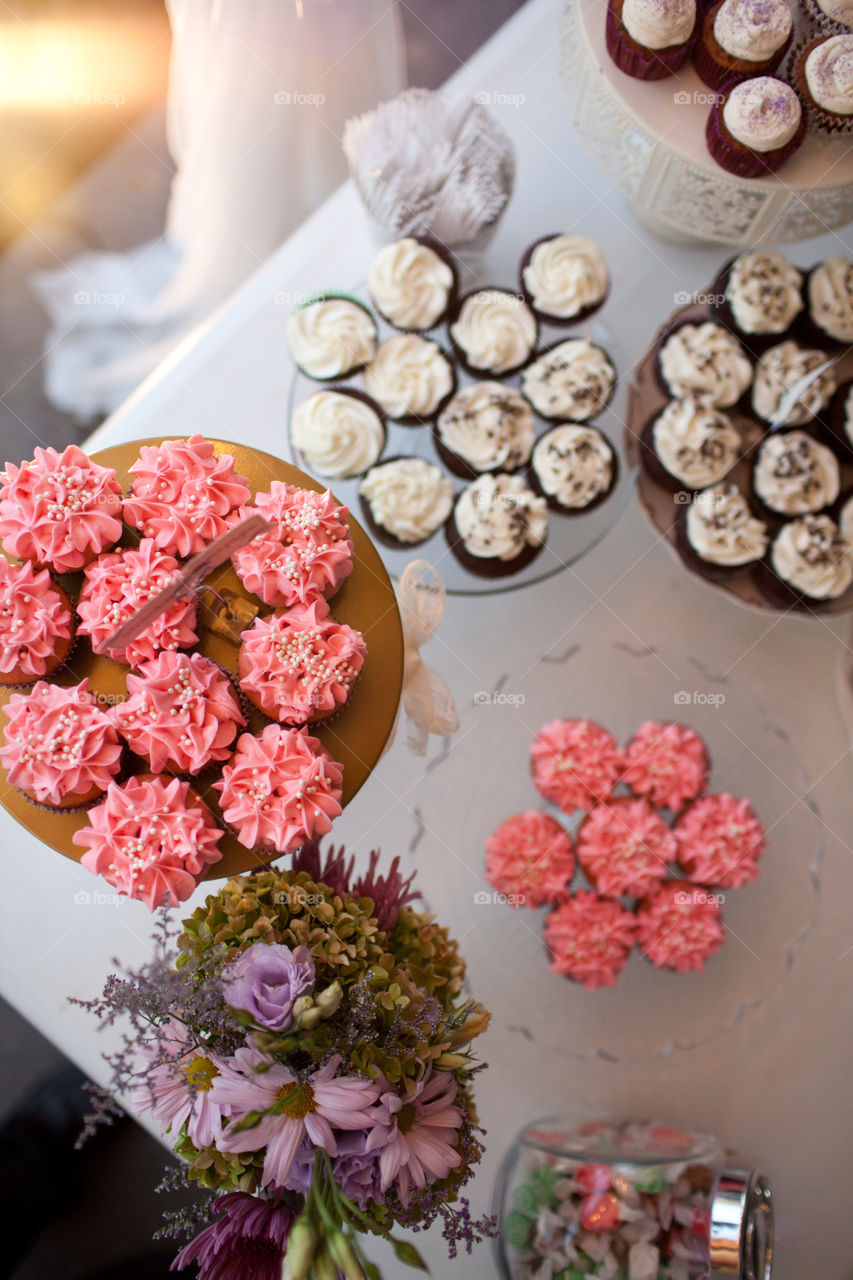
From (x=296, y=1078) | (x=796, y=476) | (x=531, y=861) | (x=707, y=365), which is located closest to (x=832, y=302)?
(x=707, y=365)

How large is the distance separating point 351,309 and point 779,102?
1100 millimetres

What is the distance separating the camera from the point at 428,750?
7.27 feet

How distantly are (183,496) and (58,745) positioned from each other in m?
0.48

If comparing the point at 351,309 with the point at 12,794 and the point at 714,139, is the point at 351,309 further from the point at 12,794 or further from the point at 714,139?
the point at 12,794

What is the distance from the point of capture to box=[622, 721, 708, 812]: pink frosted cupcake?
2.10 meters

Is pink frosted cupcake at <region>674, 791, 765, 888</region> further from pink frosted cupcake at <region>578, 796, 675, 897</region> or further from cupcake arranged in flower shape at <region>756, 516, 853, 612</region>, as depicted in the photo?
cupcake arranged in flower shape at <region>756, 516, 853, 612</region>

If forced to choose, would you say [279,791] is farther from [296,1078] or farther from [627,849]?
[627,849]

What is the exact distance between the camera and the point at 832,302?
221 centimetres

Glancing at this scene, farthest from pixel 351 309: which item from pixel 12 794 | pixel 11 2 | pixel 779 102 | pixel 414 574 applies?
pixel 11 2

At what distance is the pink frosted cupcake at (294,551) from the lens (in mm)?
1480

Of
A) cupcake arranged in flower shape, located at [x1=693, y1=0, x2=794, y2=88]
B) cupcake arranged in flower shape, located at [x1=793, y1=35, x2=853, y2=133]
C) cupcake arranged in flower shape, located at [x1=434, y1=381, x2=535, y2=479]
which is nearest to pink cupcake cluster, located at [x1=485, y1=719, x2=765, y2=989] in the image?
cupcake arranged in flower shape, located at [x1=434, y1=381, x2=535, y2=479]

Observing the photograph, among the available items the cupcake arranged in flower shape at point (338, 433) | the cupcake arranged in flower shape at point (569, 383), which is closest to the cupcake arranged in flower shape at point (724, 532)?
the cupcake arranged in flower shape at point (569, 383)

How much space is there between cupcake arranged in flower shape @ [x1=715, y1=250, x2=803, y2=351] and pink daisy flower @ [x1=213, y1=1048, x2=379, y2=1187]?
2026 mm

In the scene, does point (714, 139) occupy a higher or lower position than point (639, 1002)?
higher
